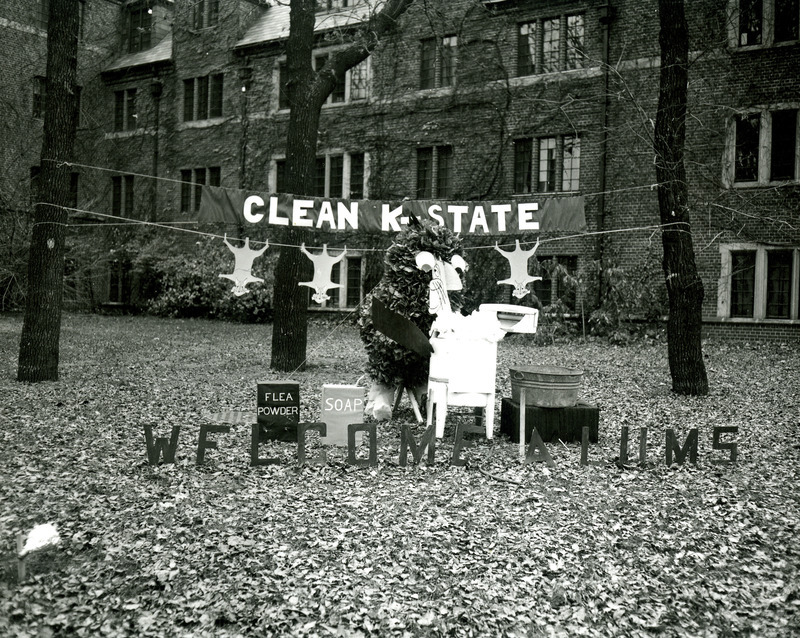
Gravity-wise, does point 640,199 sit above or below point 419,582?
above

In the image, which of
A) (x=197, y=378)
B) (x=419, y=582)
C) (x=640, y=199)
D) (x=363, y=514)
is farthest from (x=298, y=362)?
(x=640, y=199)

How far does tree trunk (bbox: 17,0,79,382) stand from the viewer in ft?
36.2

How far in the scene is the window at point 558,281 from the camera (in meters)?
19.8

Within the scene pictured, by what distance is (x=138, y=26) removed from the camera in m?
31.5

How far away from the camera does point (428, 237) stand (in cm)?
815

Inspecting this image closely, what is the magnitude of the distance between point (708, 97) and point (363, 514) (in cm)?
1653

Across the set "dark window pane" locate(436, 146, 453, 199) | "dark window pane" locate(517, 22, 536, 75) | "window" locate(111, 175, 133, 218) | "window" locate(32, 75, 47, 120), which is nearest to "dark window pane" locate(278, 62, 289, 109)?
"dark window pane" locate(436, 146, 453, 199)

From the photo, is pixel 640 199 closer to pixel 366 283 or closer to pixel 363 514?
pixel 366 283

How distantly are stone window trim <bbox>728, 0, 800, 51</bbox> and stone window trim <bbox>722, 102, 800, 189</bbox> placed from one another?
4.72 ft

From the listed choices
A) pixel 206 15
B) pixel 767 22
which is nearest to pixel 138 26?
pixel 206 15

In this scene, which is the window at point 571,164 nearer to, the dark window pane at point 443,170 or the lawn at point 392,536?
the dark window pane at point 443,170

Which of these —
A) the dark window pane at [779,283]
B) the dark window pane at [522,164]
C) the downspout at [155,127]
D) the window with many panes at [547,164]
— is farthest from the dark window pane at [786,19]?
the downspout at [155,127]

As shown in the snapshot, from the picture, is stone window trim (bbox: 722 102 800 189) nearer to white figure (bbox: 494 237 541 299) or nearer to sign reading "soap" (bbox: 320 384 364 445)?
white figure (bbox: 494 237 541 299)

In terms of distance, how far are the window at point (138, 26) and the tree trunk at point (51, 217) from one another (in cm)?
2201
